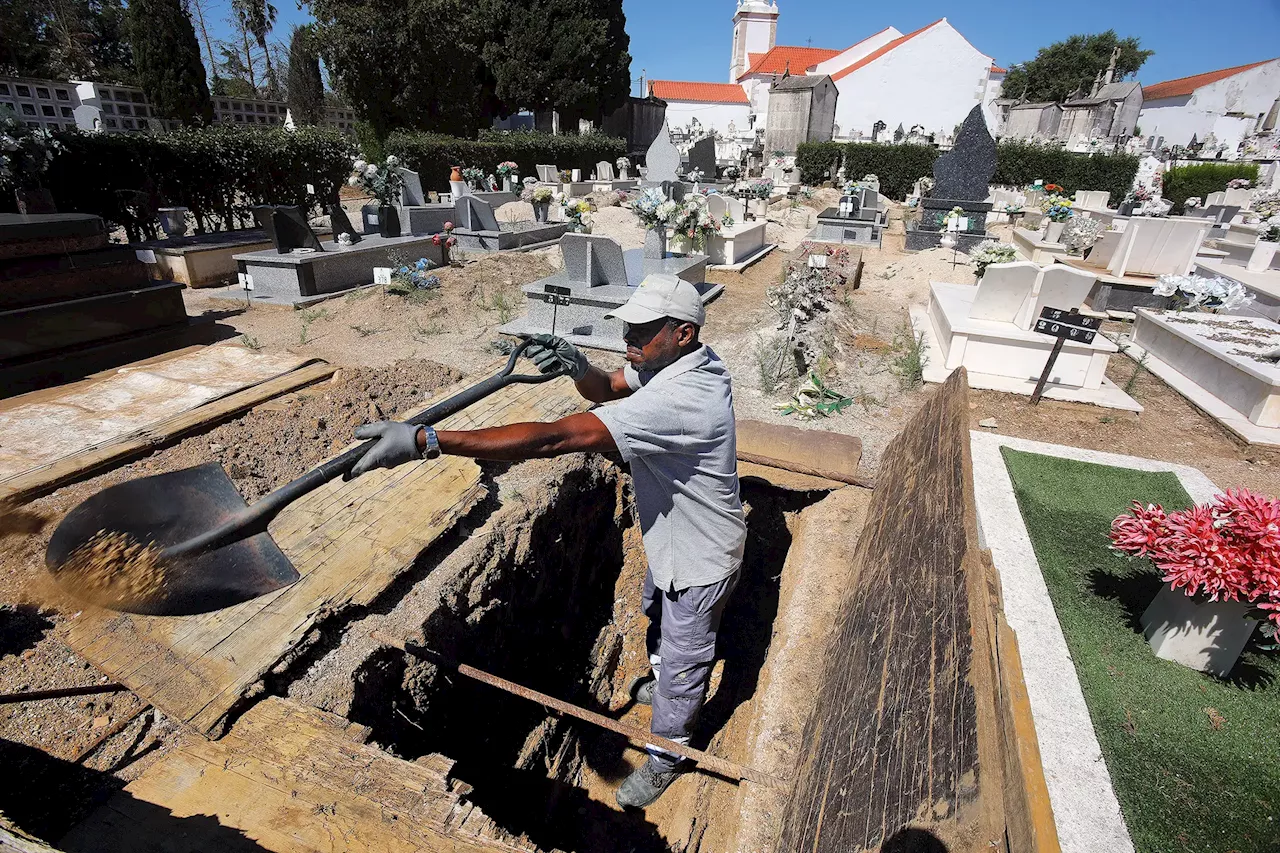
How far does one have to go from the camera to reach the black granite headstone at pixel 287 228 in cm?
979

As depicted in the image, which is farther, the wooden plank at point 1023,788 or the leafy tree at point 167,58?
the leafy tree at point 167,58

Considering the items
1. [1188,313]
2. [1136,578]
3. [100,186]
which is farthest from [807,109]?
[1136,578]

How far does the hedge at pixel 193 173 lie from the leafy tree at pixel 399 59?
8652 millimetres

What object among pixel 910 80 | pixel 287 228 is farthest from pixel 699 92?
pixel 287 228

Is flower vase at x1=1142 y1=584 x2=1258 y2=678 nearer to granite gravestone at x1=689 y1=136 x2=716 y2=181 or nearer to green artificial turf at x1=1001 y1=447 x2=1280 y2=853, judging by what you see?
green artificial turf at x1=1001 y1=447 x2=1280 y2=853

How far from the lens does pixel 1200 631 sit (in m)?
3.35

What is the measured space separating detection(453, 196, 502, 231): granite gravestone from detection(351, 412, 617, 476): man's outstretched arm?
1250 cm

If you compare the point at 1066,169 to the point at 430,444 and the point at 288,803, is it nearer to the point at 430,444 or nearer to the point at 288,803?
the point at 430,444

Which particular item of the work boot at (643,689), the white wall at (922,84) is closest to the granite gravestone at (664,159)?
the work boot at (643,689)

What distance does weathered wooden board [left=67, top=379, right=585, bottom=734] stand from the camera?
2.07m

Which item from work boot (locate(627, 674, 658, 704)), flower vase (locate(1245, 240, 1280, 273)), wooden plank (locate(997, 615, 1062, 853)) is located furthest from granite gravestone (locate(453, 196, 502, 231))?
flower vase (locate(1245, 240, 1280, 273))

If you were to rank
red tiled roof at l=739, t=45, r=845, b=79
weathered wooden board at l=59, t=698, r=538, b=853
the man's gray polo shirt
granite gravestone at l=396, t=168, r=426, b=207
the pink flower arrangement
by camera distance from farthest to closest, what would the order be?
1. red tiled roof at l=739, t=45, r=845, b=79
2. granite gravestone at l=396, t=168, r=426, b=207
3. the pink flower arrangement
4. the man's gray polo shirt
5. weathered wooden board at l=59, t=698, r=538, b=853

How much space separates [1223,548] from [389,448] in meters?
3.98

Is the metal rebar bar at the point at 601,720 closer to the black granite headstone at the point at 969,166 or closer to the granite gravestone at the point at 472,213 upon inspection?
the granite gravestone at the point at 472,213
